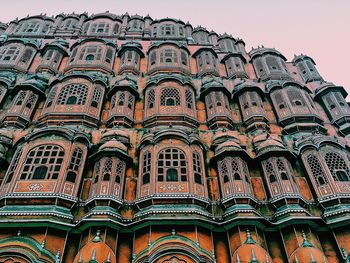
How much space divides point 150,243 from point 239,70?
18.0 meters

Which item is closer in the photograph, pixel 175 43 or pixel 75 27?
pixel 175 43

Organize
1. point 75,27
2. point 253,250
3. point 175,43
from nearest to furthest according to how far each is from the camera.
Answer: point 253,250 → point 175,43 → point 75,27

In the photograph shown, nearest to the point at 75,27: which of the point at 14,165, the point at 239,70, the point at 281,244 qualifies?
the point at 239,70

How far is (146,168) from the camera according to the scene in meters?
18.2

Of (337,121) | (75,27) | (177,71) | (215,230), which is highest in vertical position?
(75,27)

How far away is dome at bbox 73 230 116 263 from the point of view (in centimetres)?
1395

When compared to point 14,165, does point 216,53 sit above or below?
above

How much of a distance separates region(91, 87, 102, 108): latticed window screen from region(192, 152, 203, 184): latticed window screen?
8219mm

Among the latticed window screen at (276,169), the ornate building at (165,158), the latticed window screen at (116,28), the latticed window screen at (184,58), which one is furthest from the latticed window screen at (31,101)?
the latticed window screen at (276,169)

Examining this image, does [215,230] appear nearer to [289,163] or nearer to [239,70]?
[289,163]

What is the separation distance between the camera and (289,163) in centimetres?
1903

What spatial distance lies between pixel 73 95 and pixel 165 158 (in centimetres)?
875

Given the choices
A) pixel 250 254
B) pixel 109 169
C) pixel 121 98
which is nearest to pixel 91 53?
pixel 121 98

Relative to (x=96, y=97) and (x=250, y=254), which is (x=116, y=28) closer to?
(x=96, y=97)
